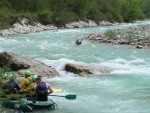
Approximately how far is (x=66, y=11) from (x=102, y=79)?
150 ft

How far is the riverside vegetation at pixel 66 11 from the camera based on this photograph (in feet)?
174

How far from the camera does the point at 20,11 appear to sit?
5647 cm

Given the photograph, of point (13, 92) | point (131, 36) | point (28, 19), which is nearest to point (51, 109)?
point (13, 92)

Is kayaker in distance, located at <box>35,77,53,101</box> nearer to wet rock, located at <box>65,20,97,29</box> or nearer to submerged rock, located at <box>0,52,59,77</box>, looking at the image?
submerged rock, located at <box>0,52,59,77</box>

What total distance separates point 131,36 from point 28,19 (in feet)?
72.4

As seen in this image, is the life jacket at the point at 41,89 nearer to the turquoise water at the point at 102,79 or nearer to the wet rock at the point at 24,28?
the turquoise water at the point at 102,79

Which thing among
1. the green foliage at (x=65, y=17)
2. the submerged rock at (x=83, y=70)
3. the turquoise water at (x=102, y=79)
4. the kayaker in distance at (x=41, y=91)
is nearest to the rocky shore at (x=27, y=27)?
the green foliage at (x=65, y=17)

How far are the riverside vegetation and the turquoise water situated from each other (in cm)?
2020

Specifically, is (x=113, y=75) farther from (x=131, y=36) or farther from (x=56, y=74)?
(x=131, y=36)

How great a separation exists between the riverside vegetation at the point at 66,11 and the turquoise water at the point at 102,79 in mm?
20205

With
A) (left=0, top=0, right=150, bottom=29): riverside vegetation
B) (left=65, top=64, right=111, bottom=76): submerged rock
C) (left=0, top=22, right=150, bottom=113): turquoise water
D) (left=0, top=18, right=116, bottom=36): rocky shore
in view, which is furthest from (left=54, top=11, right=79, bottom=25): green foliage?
(left=65, top=64, right=111, bottom=76): submerged rock

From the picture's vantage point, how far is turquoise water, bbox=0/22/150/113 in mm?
13250

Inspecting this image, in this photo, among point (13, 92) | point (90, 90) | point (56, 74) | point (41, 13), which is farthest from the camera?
point (41, 13)

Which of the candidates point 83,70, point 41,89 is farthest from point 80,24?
point 41,89
